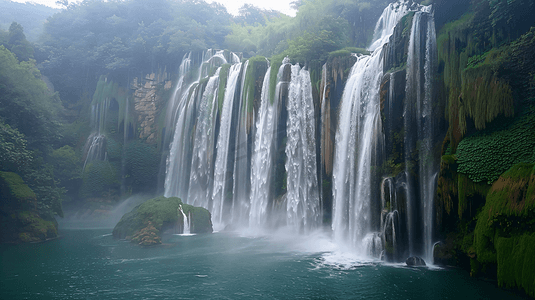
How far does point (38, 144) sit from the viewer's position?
21297 millimetres

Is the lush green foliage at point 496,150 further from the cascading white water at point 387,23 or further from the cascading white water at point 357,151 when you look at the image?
the cascading white water at point 387,23

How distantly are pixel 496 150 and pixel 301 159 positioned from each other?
10.8 m

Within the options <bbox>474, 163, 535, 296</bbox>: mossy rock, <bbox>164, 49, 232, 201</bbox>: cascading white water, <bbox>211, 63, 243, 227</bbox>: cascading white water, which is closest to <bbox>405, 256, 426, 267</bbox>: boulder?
<bbox>474, 163, 535, 296</bbox>: mossy rock

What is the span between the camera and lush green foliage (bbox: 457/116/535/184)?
8.91m

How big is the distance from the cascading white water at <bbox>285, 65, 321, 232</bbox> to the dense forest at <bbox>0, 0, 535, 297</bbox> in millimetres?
329

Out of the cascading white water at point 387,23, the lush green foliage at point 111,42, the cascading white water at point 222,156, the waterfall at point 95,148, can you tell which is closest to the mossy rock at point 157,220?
the cascading white water at point 222,156

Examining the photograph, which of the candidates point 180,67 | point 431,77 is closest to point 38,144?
point 180,67

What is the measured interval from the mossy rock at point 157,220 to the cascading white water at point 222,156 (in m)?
2.54

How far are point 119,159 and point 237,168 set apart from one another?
14865mm

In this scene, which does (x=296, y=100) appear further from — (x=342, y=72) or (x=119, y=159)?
(x=119, y=159)

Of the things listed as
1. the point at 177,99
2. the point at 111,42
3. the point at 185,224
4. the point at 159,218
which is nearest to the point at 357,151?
the point at 185,224

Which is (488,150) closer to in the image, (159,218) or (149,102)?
(159,218)

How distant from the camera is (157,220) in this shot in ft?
60.1

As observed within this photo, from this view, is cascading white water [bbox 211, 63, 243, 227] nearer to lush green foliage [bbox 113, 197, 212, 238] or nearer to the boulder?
lush green foliage [bbox 113, 197, 212, 238]
